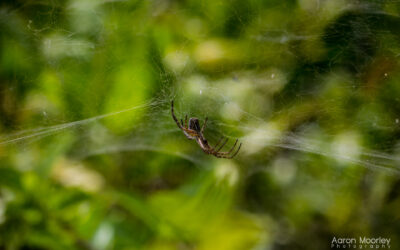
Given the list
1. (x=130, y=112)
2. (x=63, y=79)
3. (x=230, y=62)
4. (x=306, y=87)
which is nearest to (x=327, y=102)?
(x=306, y=87)

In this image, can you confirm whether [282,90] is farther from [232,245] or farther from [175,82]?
[232,245]

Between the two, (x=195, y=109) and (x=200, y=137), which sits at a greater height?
(x=195, y=109)

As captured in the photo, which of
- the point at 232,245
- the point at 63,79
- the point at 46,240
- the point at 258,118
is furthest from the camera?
the point at 258,118

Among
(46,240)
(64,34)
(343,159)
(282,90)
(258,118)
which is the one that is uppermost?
(64,34)

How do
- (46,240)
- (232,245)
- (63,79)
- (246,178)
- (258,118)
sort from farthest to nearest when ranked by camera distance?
(246,178), (258,118), (63,79), (232,245), (46,240)

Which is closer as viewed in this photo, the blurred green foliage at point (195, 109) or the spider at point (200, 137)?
the blurred green foliage at point (195, 109)

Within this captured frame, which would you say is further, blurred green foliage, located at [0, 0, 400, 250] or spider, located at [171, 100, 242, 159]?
spider, located at [171, 100, 242, 159]

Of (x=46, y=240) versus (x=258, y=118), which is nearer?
(x=46, y=240)

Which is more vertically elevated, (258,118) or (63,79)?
(63,79)
